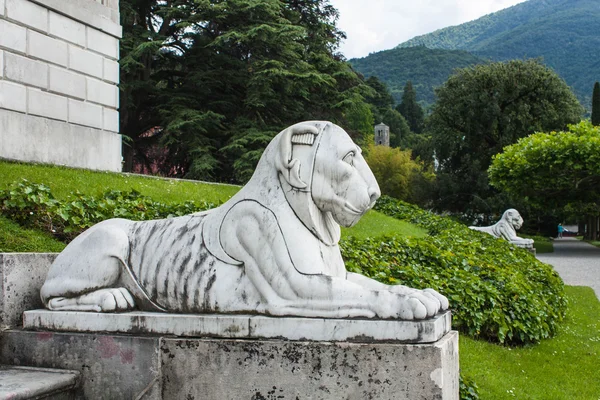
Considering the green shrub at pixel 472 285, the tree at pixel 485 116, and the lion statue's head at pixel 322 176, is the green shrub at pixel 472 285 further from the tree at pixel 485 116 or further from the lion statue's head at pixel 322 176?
the tree at pixel 485 116

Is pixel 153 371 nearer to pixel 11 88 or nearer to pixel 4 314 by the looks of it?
pixel 4 314

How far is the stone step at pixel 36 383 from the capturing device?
11.3 ft

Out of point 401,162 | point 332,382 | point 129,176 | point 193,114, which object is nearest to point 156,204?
point 129,176

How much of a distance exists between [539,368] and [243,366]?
4874mm

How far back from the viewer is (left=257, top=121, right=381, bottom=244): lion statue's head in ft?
12.2

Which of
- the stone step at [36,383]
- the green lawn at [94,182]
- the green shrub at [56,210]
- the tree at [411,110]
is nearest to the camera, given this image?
A: the stone step at [36,383]

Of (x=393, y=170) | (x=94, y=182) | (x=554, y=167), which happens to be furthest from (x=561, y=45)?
(x=94, y=182)

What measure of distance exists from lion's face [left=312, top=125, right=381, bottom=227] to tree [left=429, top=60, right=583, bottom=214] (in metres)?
36.2

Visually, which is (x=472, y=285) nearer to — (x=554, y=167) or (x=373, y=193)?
(x=373, y=193)

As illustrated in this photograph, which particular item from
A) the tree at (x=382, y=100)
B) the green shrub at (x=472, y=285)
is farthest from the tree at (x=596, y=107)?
the green shrub at (x=472, y=285)

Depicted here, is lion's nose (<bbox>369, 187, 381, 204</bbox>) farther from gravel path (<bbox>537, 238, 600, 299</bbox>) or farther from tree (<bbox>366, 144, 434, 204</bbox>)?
tree (<bbox>366, 144, 434, 204</bbox>)

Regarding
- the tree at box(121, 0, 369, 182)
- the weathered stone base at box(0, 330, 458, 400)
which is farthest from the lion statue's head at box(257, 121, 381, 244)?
the tree at box(121, 0, 369, 182)

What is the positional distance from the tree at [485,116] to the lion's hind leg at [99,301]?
36.4 meters

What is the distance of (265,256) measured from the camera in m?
3.62
